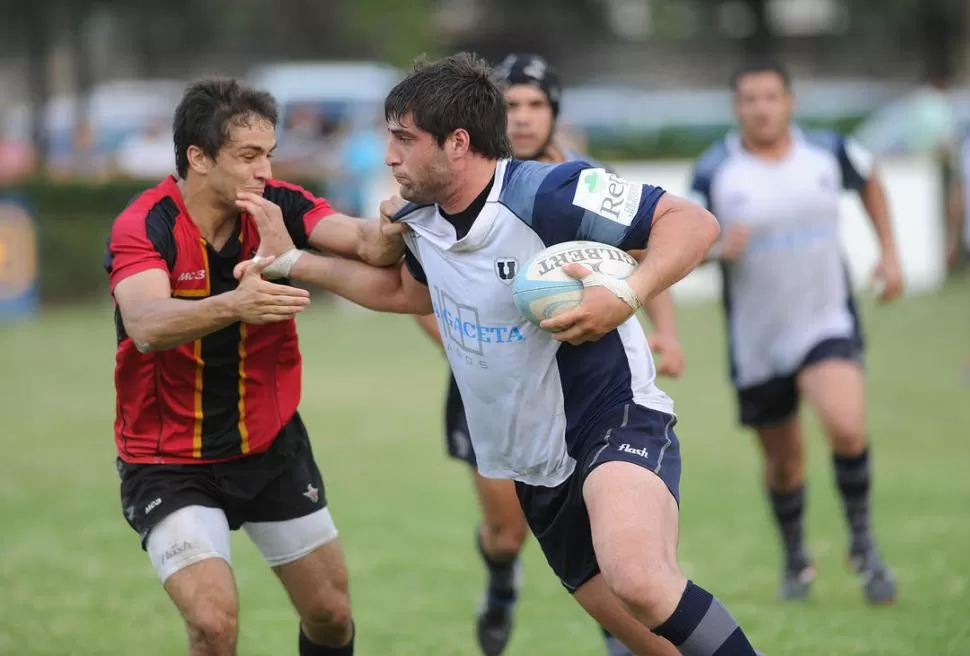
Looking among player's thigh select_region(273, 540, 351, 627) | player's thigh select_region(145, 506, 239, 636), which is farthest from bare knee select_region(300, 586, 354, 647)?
player's thigh select_region(145, 506, 239, 636)

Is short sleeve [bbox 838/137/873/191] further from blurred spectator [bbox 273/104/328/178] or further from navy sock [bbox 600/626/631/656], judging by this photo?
blurred spectator [bbox 273/104/328/178]

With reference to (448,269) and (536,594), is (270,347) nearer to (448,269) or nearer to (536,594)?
(448,269)

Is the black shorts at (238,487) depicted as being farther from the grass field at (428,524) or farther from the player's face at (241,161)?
the grass field at (428,524)

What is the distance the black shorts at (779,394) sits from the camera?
290 inches

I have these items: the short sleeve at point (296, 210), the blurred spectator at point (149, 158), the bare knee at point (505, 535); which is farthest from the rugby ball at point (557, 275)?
the blurred spectator at point (149, 158)

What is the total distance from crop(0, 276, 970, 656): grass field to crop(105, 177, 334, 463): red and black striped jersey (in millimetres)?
1785

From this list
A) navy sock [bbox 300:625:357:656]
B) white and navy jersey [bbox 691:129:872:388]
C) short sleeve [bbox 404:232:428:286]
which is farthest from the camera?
white and navy jersey [bbox 691:129:872:388]

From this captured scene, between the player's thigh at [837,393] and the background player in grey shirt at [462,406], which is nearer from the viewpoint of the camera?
the background player in grey shirt at [462,406]

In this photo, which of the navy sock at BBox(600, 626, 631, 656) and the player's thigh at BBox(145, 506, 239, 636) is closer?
the player's thigh at BBox(145, 506, 239, 636)

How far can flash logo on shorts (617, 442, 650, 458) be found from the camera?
174 inches

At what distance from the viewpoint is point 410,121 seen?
179 inches

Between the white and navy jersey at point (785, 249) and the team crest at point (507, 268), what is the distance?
3.16 meters

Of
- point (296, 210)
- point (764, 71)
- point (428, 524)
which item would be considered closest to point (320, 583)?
point (296, 210)

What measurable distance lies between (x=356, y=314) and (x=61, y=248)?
13.4 feet
